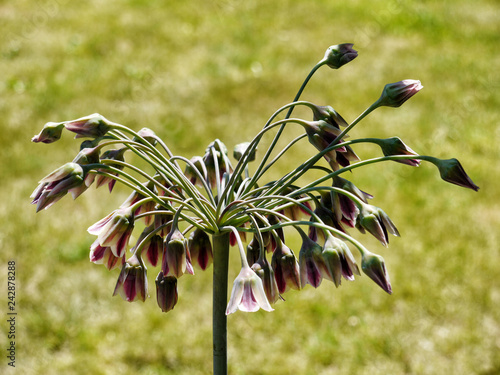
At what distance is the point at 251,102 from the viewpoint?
6219 mm

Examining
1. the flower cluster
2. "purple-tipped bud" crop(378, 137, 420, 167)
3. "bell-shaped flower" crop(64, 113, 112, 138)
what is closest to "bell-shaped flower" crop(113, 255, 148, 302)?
the flower cluster

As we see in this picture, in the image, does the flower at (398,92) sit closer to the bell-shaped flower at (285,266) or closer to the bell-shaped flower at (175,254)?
the bell-shaped flower at (285,266)

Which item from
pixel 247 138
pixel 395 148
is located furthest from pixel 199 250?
pixel 247 138

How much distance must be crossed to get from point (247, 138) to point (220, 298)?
176 inches

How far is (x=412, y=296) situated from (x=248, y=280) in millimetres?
3099

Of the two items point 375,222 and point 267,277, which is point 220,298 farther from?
point 375,222

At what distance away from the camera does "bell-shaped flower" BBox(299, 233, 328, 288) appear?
117 centimetres

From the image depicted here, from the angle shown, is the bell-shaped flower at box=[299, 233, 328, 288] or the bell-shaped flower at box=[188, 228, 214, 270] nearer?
the bell-shaped flower at box=[299, 233, 328, 288]

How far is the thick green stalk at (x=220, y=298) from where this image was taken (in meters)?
1.26

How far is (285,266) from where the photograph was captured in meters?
1.22

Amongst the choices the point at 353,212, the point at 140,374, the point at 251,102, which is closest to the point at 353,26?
the point at 251,102

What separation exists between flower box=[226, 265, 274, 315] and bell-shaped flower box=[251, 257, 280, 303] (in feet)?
0.10

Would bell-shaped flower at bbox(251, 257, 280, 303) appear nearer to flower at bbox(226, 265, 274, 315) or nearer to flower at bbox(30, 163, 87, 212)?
flower at bbox(226, 265, 274, 315)

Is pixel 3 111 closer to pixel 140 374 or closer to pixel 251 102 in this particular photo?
pixel 251 102
